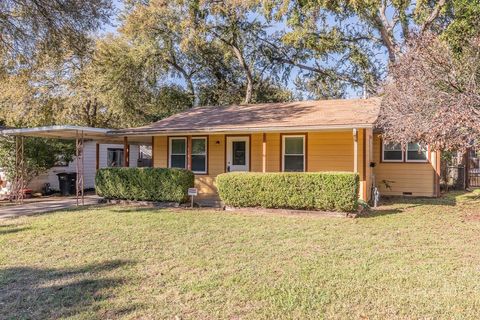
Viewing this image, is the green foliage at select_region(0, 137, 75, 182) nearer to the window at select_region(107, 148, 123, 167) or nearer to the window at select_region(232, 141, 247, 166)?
the window at select_region(107, 148, 123, 167)

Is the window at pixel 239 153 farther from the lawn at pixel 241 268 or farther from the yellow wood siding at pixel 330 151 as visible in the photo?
the lawn at pixel 241 268

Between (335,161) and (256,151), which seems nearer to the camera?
(335,161)

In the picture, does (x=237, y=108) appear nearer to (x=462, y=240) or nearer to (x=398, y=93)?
(x=398, y=93)

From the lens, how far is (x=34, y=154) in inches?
629

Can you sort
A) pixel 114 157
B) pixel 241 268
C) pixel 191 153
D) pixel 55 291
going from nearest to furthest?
pixel 55 291, pixel 241 268, pixel 191 153, pixel 114 157

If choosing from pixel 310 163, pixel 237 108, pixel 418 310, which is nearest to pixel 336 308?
pixel 418 310

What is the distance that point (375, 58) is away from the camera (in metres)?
20.3

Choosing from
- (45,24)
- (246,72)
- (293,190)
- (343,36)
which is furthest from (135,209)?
(343,36)

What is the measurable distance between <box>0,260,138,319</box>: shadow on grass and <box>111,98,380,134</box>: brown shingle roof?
7133 mm

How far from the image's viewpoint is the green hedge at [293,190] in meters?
9.76

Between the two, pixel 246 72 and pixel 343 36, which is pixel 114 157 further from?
pixel 343 36

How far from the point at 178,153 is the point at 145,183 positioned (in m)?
2.71

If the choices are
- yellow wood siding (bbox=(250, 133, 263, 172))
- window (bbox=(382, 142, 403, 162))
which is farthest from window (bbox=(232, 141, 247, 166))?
window (bbox=(382, 142, 403, 162))

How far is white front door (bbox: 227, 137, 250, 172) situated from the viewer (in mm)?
13734
